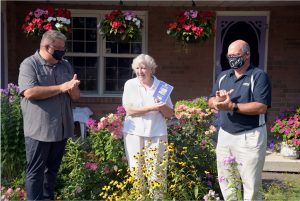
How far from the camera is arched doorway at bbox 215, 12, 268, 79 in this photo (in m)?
8.02

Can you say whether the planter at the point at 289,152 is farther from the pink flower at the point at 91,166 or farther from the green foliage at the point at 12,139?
the green foliage at the point at 12,139

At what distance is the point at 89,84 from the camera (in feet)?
27.5

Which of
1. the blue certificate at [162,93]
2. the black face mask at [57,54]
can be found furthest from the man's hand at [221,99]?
the black face mask at [57,54]

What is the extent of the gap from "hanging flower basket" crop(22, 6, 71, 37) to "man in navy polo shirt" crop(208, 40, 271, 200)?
3.63 meters

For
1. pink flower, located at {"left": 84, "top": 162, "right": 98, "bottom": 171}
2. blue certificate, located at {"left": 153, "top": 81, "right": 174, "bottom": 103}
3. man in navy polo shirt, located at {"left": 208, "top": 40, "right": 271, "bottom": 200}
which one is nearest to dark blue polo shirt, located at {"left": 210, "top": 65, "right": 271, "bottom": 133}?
man in navy polo shirt, located at {"left": 208, "top": 40, "right": 271, "bottom": 200}

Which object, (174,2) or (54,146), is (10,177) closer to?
(54,146)

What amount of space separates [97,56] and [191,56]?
1929mm

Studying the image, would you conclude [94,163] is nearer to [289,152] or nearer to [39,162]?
[39,162]

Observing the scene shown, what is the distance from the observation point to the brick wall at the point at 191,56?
26.2 ft

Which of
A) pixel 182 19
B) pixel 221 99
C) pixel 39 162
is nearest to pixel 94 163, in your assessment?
pixel 39 162

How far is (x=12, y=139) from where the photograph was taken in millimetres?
4633

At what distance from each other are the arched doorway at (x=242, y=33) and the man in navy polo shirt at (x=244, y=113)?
4359 mm

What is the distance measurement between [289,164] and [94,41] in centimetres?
448

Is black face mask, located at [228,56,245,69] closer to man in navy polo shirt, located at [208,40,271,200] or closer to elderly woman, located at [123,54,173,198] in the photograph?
man in navy polo shirt, located at [208,40,271,200]
